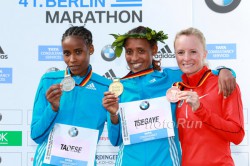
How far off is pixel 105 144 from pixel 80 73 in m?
1.47

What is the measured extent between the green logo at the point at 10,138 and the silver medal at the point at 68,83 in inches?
65.8

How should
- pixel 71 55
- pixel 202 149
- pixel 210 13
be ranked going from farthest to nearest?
pixel 210 13 → pixel 71 55 → pixel 202 149

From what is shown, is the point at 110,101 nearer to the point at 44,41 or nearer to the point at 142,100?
the point at 142,100

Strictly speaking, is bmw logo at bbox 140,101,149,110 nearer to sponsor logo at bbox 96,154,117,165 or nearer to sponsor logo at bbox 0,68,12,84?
sponsor logo at bbox 96,154,117,165

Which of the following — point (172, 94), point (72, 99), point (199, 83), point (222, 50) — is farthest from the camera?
point (222, 50)

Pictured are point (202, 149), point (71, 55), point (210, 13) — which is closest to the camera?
point (202, 149)

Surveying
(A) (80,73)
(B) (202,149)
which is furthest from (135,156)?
(A) (80,73)

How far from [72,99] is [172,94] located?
639 millimetres

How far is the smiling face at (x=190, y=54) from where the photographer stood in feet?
8.19

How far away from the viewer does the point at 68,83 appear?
2.54 metres

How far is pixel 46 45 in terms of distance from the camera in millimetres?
3988

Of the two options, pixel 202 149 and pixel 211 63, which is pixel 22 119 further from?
pixel 202 149

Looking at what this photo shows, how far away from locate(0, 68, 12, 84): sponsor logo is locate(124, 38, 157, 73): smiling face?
1739mm

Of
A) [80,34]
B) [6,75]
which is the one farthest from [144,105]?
[6,75]
